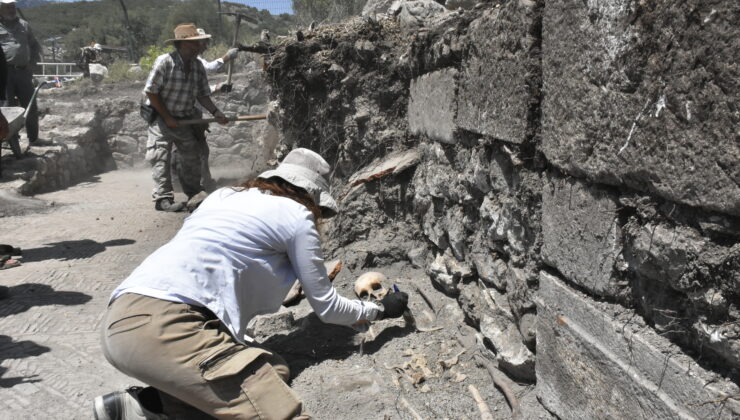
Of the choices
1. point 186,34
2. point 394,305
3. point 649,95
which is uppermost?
point 186,34

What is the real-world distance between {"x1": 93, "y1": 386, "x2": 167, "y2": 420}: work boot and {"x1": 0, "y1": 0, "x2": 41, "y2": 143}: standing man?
699 centimetres

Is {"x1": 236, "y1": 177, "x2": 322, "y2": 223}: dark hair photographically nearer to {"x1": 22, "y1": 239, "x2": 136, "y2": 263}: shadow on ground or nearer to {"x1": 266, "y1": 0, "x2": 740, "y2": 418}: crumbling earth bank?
{"x1": 266, "y1": 0, "x2": 740, "y2": 418}: crumbling earth bank

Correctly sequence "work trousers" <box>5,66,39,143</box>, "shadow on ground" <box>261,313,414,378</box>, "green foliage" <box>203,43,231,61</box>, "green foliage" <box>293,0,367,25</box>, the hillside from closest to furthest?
1. "shadow on ground" <box>261,313,414,378</box>
2. "work trousers" <box>5,66,39,143</box>
3. "green foliage" <box>293,0,367,25</box>
4. "green foliage" <box>203,43,231,61</box>
5. the hillside

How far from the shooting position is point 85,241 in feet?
18.0

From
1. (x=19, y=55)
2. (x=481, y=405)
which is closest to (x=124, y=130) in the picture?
(x=19, y=55)

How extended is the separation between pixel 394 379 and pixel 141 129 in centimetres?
993

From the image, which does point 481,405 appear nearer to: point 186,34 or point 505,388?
point 505,388

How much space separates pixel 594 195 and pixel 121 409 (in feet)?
7.05

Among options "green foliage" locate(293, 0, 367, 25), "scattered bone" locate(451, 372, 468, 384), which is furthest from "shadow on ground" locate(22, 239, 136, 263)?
"green foliage" locate(293, 0, 367, 25)

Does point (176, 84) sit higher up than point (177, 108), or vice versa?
point (176, 84)

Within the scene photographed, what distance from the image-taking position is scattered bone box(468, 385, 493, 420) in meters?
2.33

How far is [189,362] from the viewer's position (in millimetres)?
2119

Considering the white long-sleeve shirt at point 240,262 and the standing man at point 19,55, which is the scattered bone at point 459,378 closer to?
the white long-sleeve shirt at point 240,262

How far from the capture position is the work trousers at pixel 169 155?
6406 mm
